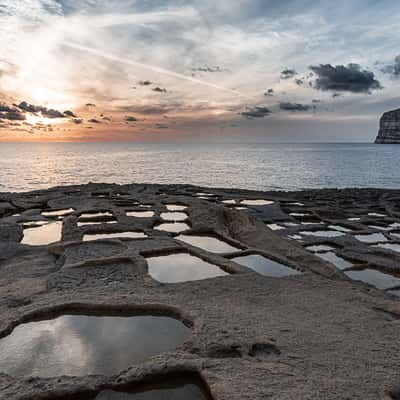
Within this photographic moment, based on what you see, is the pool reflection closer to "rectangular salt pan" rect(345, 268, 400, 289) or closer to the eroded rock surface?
the eroded rock surface

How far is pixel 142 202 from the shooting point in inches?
867

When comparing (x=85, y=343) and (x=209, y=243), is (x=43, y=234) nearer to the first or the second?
(x=209, y=243)

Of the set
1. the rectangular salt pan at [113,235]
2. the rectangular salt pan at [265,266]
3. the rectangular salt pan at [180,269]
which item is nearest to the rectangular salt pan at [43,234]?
the rectangular salt pan at [113,235]

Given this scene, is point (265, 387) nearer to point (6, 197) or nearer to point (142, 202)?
point (142, 202)

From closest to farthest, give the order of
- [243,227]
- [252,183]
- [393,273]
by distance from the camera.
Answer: [393,273], [243,227], [252,183]

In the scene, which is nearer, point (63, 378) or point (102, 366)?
point (63, 378)

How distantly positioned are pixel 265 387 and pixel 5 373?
11.5 feet

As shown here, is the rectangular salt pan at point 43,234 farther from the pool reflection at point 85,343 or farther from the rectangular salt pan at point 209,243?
the pool reflection at point 85,343

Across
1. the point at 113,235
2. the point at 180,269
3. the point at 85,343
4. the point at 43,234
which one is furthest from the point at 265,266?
the point at 43,234

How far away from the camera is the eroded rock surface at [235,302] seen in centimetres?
472

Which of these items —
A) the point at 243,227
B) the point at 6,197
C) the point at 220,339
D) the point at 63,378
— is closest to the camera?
the point at 63,378

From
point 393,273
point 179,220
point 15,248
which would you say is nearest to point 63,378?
point 15,248

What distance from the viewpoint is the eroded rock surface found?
186 inches

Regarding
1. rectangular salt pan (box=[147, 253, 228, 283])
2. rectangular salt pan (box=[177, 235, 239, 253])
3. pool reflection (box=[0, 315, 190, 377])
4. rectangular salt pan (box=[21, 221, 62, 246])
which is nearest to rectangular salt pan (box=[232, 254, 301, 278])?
rectangular salt pan (box=[177, 235, 239, 253])
